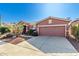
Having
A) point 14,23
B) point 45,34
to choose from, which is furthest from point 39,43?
point 14,23

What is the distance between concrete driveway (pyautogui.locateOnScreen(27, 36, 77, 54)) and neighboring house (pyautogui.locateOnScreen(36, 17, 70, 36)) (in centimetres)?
10

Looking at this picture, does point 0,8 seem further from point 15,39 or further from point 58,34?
point 58,34

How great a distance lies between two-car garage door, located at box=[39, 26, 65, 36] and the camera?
13.2 ft

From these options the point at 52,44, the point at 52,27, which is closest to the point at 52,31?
the point at 52,27

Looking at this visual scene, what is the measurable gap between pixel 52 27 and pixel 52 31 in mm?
75

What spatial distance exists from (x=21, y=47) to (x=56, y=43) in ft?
2.04

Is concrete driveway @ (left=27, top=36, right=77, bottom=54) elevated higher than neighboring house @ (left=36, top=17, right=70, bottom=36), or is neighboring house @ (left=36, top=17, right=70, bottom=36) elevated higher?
neighboring house @ (left=36, top=17, right=70, bottom=36)

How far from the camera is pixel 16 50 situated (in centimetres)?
391

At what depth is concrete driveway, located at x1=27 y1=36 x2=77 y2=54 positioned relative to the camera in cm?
388

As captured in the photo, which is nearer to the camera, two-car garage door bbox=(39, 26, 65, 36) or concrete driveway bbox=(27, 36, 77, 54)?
concrete driveway bbox=(27, 36, 77, 54)

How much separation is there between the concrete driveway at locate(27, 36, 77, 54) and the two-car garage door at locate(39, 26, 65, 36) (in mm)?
78

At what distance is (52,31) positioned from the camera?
405 cm

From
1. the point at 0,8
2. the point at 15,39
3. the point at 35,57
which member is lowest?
the point at 35,57

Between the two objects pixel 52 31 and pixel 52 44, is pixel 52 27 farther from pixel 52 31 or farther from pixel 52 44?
pixel 52 44
